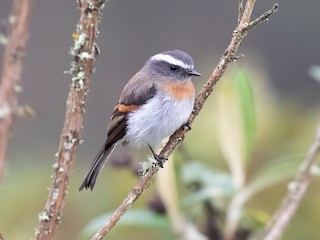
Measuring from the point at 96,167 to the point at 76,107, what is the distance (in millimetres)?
726

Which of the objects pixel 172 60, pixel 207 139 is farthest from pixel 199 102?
pixel 207 139

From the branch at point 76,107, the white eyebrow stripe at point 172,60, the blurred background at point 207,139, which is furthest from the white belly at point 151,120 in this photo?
the branch at point 76,107

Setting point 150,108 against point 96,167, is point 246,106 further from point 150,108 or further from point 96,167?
point 96,167

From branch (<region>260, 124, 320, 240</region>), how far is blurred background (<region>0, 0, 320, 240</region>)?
0.27 meters

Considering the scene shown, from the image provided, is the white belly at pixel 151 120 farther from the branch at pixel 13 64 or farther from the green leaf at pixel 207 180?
the branch at pixel 13 64

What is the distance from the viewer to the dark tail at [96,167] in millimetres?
2407

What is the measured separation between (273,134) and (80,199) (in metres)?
1.01

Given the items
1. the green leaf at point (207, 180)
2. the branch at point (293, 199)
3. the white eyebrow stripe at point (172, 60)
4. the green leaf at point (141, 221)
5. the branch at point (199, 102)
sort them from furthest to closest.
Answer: the white eyebrow stripe at point (172, 60), the green leaf at point (141, 221), the green leaf at point (207, 180), the branch at point (293, 199), the branch at point (199, 102)

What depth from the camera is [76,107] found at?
1.83 metres

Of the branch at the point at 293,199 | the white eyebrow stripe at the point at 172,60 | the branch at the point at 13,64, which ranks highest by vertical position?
the white eyebrow stripe at the point at 172,60

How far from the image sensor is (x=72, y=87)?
72.5 inches

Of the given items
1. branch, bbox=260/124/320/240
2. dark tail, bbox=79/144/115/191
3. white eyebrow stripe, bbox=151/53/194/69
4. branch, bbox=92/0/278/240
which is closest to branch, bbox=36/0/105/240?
branch, bbox=92/0/278/240

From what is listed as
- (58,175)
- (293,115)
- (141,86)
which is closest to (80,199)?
(141,86)

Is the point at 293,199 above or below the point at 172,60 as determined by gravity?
below
